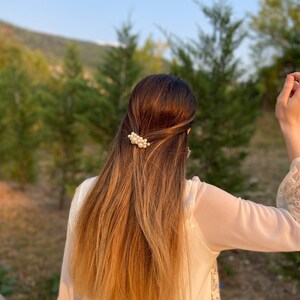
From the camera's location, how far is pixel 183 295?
53.8 inches

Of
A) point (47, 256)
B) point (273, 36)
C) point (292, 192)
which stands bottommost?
point (47, 256)

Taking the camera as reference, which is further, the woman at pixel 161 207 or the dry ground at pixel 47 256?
the dry ground at pixel 47 256

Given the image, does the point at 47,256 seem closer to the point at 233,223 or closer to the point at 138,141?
the point at 138,141

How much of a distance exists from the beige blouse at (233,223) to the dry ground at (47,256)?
11.2 ft

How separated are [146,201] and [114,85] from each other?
5.39m

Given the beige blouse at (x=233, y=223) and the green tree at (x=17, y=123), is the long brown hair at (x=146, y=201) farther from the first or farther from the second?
the green tree at (x=17, y=123)

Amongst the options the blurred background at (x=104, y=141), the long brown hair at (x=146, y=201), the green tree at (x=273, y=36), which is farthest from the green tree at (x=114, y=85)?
the green tree at (x=273, y=36)

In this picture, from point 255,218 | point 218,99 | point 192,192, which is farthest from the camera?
point 218,99

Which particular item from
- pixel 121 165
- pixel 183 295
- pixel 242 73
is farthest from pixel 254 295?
pixel 121 165

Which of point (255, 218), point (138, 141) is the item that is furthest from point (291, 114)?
point (138, 141)

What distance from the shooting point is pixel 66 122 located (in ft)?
25.0

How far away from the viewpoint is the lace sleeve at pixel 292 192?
3.85 ft

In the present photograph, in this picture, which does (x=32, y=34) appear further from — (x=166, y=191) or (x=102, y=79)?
(x=166, y=191)

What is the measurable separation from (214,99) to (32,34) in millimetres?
46507
